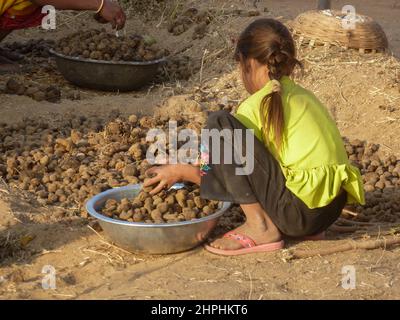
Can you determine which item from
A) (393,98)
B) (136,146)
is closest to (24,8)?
(136,146)

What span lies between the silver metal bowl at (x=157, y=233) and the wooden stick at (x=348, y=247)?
0.39 meters

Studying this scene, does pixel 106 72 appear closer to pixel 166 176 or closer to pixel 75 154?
pixel 75 154

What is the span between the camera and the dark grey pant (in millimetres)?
3383

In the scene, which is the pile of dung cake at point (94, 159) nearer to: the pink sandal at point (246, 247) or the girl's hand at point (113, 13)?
the pink sandal at point (246, 247)

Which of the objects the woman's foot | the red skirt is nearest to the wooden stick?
the woman's foot

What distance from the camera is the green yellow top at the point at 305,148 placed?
3.37 metres

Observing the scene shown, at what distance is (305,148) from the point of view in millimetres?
3381

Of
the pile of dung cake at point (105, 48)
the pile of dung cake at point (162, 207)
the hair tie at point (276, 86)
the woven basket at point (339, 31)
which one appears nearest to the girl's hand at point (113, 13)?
the pile of dung cake at point (105, 48)

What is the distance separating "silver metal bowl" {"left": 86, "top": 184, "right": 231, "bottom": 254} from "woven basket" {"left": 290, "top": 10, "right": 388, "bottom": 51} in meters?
2.92

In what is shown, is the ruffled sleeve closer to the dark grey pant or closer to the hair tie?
the dark grey pant

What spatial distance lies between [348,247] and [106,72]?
2.83 meters

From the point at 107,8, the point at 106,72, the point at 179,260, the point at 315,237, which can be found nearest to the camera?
the point at 179,260

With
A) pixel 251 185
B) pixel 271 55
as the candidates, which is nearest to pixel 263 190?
pixel 251 185

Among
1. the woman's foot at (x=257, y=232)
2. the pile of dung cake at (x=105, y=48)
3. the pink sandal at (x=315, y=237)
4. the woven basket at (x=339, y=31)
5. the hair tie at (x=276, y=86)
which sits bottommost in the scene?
the pink sandal at (x=315, y=237)
